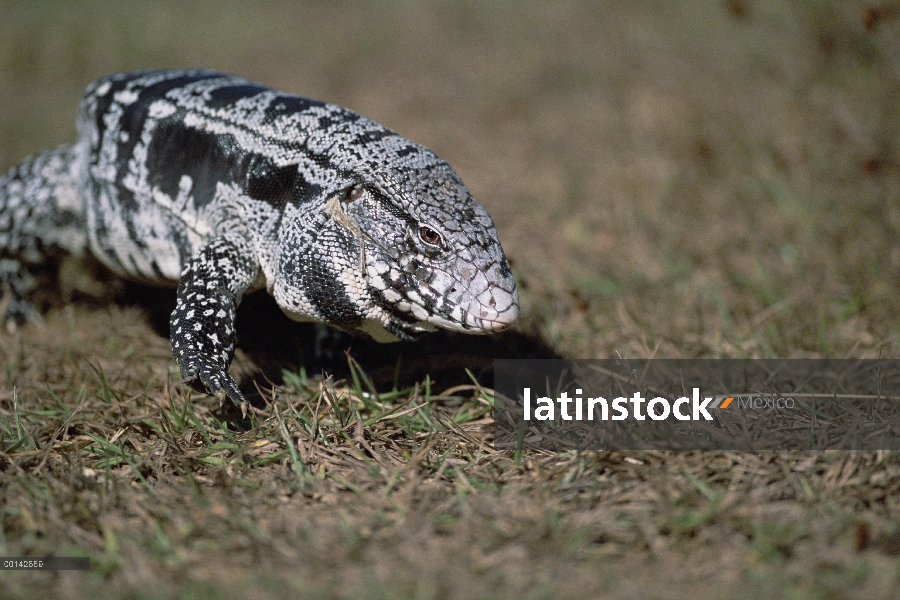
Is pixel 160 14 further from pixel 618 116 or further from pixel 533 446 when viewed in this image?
pixel 533 446

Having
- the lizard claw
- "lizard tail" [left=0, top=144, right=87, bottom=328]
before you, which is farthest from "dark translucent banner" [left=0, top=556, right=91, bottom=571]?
"lizard tail" [left=0, top=144, right=87, bottom=328]

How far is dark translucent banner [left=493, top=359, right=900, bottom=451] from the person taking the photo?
Result: 3020 mm

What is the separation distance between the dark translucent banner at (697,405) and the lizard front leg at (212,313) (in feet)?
3.99

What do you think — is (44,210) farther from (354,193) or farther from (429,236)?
(429,236)

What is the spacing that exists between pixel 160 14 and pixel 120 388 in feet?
25.8

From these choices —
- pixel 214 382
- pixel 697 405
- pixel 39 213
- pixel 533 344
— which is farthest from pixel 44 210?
pixel 697 405

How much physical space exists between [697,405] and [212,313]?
85.2 inches

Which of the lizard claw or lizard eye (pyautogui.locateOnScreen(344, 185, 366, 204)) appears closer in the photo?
the lizard claw

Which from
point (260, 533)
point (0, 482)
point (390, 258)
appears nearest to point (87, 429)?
point (0, 482)

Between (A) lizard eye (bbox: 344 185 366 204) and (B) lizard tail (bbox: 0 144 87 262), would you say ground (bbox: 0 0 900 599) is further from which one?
(A) lizard eye (bbox: 344 185 366 204)

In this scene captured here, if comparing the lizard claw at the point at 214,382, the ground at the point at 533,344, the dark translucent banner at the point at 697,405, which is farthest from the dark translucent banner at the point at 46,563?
the dark translucent banner at the point at 697,405

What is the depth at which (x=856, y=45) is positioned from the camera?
6090 millimetres

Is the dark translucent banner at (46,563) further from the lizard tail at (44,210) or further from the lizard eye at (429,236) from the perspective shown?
the lizard tail at (44,210)

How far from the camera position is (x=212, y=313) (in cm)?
335
